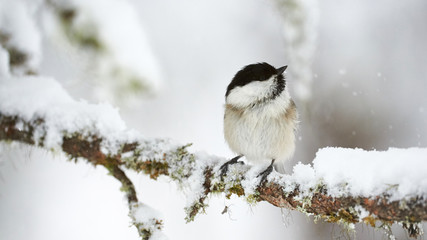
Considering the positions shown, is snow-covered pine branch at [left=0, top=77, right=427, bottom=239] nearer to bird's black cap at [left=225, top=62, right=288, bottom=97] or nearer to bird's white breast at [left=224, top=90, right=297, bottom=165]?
bird's white breast at [left=224, top=90, right=297, bottom=165]

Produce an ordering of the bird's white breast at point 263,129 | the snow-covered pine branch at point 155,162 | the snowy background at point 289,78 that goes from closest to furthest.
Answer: the snow-covered pine branch at point 155,162 → the bird's white breast at point 263,129 → the snowy background at point 289,78

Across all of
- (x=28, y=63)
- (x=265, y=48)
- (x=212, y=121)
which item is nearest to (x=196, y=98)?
(x=212, y=121)

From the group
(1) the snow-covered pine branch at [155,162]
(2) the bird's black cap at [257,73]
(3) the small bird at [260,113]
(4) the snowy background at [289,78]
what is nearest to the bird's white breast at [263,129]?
(3) the small bird at [260,113]

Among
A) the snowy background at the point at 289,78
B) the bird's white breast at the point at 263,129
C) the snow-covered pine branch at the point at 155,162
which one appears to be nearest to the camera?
the snow-covered pine branch at the point at 155,162

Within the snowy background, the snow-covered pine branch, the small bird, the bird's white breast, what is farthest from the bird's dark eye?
the snowy background

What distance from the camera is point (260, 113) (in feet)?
6.38

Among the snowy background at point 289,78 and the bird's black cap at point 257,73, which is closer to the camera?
the bird's black cap at point 257,73

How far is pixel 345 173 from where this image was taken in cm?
114

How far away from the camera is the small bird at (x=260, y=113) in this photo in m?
1.96

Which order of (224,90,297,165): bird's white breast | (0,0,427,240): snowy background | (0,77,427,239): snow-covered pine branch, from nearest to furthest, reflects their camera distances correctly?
(0,77,427,239): snow-covered pine branch < (224,90,297,165): bird's white breast < (0,0,427,240): snowy background

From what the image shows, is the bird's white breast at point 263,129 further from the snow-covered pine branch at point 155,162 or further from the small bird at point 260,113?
the snow-covered pine branch at point 155,162

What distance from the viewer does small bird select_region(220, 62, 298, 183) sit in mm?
1956

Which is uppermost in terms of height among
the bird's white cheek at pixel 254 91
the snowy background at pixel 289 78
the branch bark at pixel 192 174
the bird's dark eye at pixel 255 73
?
the snowy background at pixel 289 78

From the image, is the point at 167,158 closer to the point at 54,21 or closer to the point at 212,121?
the point at 54,21
